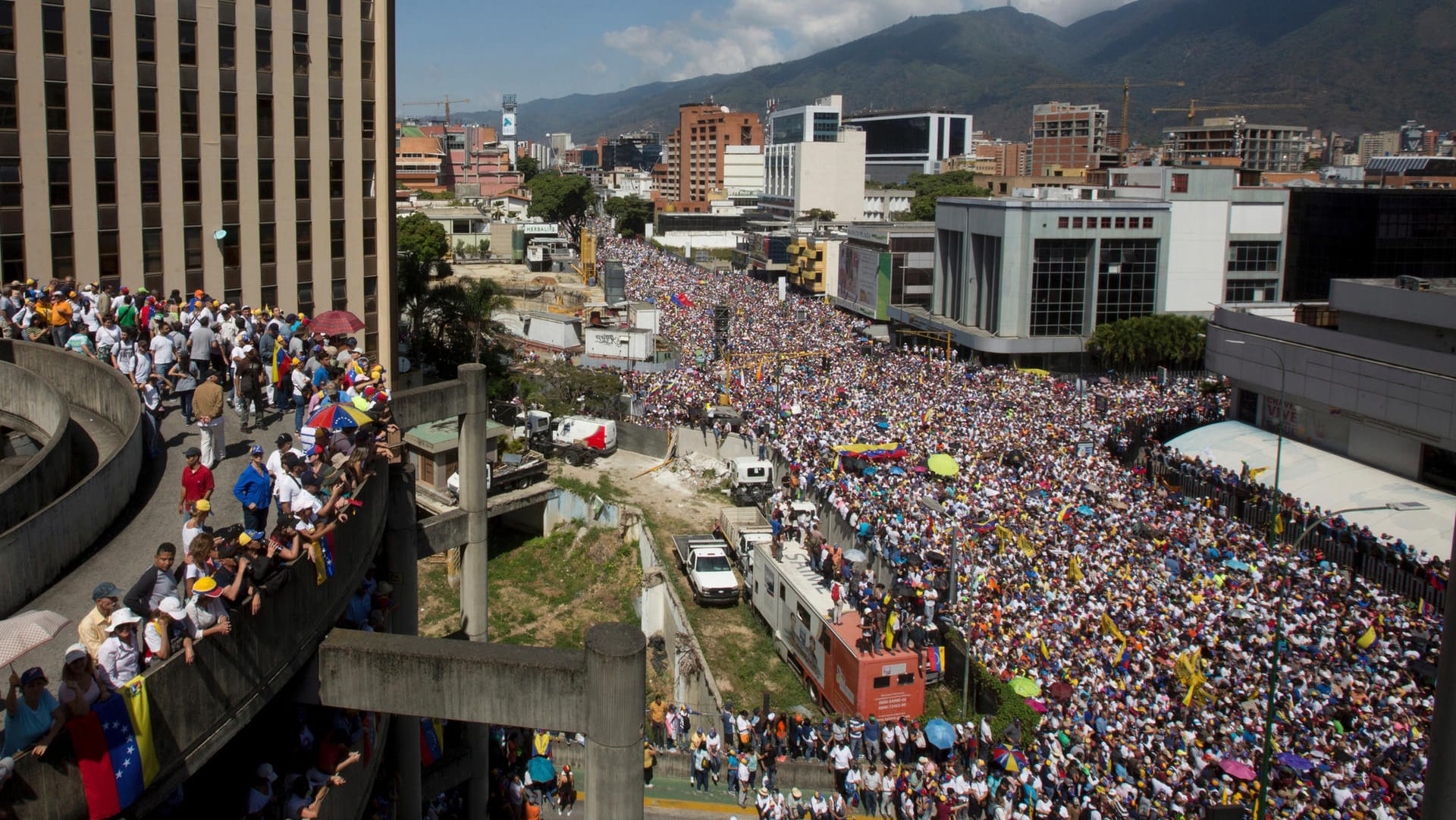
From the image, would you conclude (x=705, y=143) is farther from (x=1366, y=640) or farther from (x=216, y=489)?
(x=216, y=489)

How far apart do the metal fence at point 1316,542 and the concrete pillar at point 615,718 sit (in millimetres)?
15681

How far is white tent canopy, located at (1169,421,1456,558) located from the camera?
2961 cm

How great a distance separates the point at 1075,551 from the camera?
2611 centimetres

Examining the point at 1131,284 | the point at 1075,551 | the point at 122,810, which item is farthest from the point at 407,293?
the point at 122,810

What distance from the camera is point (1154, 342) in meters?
56.0

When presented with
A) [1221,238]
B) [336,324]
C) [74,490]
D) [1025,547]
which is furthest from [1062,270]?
[74,490]

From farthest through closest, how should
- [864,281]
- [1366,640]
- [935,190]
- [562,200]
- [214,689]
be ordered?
1. [935,190]
2. [562,200]
3. [864,281]
4. [1366,640]
5. [214,689]

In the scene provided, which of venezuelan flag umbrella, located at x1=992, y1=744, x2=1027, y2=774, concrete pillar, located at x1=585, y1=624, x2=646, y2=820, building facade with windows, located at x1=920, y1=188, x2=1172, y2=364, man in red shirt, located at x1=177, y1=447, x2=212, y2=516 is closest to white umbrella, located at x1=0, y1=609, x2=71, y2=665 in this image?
man in red shirt, located at x1=177, y1=447, x2=212, y2=516

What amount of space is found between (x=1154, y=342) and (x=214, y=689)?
53.9m

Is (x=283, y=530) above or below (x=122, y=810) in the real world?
above

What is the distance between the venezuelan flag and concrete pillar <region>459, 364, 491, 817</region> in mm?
9230

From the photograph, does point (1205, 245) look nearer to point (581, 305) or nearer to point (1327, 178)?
point (581, 305)

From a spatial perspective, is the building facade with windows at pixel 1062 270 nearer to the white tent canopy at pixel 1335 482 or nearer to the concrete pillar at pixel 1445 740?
the white tent canopy at pixel 1335 482

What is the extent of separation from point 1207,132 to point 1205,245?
141 metres
